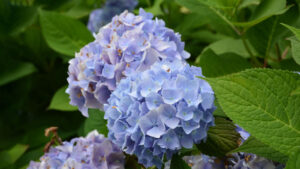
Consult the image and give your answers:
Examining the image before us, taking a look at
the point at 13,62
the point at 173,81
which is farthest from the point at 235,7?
the point at 13,62

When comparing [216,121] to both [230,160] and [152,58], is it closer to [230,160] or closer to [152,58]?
[230,160]

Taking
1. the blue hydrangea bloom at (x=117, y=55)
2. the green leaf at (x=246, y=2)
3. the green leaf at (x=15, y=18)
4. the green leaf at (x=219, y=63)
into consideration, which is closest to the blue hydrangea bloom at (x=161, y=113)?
the blue hydrangea bloom at (x=117, y=55)

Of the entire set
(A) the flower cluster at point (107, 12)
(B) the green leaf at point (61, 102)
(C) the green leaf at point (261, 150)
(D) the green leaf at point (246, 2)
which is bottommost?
(B) the green leaf at point (61, 102)

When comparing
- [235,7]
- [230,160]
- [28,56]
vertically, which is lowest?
[28,56]

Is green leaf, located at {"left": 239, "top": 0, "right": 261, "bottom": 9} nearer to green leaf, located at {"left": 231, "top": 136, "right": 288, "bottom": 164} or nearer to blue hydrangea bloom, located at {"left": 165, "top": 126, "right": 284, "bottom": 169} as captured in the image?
blue hydrangea bloom, located at {"left": 165, "top": 126, "right": 284, "bottom": 169}

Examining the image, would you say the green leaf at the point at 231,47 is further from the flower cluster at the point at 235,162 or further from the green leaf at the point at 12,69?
the green leaf at the point at 12,69
